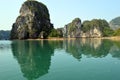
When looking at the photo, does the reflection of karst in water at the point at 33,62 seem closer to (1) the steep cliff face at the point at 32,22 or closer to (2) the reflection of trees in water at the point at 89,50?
(2) the reflection of trees in water at the point at 89,50

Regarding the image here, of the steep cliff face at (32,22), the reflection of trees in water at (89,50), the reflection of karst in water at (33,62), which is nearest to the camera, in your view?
the reflection of karst in water at (33,62)

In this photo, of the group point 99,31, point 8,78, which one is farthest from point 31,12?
point 8,78

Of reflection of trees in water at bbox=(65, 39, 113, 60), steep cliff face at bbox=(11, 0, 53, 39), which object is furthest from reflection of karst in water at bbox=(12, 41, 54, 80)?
steep cliff face at bbox=(11, 0, 53, 39)

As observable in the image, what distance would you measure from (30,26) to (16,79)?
137 meters

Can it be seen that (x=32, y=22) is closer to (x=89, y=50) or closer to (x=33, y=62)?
(x=89, y=50)

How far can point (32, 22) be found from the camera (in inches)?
5925

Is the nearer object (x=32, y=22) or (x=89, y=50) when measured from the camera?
(x=89, y=50)

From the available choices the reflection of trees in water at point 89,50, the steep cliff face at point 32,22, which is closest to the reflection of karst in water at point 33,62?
the reflection of trees in water at point 89,50

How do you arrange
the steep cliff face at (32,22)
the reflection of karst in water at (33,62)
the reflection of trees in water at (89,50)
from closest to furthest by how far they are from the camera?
the reflection of karst in water at (33,62) → the reflection of trees in water at (89,50) → the steep cliff face at (32,22)

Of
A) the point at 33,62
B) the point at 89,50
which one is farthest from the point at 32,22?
the point at 33,62

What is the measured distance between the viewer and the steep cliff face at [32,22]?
483 ft

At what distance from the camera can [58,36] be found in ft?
450

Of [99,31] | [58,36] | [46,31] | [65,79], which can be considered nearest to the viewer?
[65,79]

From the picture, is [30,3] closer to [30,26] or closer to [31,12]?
[31,12]
